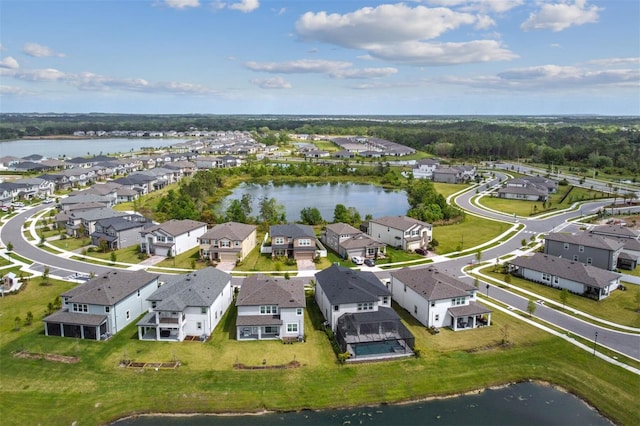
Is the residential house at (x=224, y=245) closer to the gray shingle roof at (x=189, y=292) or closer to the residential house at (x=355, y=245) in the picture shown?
the residential house at (x=355, y=245)

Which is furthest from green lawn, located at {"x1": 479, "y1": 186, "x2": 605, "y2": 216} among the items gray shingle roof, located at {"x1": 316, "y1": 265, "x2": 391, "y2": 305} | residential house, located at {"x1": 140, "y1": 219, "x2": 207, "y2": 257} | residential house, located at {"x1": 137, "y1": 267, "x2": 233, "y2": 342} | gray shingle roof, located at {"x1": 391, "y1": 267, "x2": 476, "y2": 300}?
residential house, located at {"x1": 137, "y1": 267, "x2": 233, "y2": 342}

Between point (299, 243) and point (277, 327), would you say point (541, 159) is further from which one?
point (277, 327)

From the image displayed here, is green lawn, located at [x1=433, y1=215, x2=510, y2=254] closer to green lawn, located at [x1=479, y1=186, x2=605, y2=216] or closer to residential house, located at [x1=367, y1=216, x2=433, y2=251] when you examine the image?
residential house, located at [x1=367, y1=216, x2=433, y2=251]

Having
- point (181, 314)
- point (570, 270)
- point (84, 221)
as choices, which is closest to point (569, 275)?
point (570, 270)

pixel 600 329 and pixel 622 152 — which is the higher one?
pixel 622 152

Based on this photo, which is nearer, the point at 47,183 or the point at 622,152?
the point at 47,183

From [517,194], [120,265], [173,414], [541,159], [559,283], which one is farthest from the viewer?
[541,159]

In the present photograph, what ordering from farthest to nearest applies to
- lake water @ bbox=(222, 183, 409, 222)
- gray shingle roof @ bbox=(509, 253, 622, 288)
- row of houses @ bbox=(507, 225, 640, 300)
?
lake water @ bbox=(222, 183, 409, 222)
row of houses @ bbox=(507, 225, 640, 300)
gray shingle roof @ bbox=(509, 253, 622, 288)

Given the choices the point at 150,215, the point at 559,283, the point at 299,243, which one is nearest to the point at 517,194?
the point at 559,283
